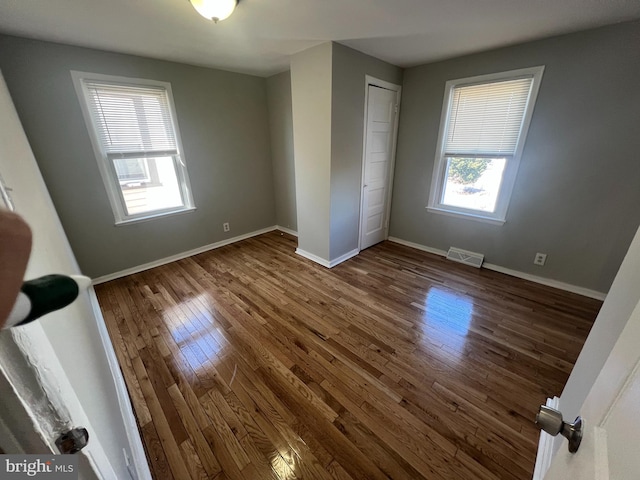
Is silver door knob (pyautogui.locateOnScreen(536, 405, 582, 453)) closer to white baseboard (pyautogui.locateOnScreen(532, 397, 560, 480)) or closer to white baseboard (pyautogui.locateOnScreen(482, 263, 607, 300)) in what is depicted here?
white baseboard (pyautogui.locateOnScreen(532, 397, 560, 480))

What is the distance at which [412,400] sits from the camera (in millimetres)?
1500

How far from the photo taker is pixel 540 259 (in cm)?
267

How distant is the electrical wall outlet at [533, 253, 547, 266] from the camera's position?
8.66 ft

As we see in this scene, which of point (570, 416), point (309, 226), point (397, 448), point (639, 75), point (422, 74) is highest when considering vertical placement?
point (422, 74)

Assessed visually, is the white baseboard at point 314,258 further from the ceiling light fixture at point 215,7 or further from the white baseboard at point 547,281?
the ceiling light fixture at point 215,7

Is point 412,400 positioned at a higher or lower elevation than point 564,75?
lower

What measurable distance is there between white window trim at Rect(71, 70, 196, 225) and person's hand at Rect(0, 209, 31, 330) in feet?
10.4

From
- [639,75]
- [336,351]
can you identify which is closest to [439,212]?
[639,75]

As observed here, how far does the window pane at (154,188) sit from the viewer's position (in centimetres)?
281

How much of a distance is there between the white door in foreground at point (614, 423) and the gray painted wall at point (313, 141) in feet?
8.07

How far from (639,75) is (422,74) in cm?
→ 179

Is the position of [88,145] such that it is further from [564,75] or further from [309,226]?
[564,75]

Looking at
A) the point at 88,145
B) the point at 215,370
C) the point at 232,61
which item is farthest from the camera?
the point at 232,61

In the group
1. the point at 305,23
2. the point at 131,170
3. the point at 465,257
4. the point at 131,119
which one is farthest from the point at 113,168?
the point at 465,257
